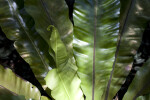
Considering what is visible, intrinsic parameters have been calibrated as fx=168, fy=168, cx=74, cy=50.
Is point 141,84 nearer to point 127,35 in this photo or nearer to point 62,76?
point 127,35

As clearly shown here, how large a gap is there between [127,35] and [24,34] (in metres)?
0.43

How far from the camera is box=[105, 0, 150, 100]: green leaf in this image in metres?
0.67

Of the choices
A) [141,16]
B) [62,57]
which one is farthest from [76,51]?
[141,16]

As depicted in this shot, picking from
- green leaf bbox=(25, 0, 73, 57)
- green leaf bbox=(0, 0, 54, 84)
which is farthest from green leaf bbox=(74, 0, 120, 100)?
green leaf bbox=(0, 0, 54, 84)

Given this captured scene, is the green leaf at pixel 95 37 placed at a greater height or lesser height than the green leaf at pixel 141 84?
greater

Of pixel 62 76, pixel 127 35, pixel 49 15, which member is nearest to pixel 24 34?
pixel 49 15

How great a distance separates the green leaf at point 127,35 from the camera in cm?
67

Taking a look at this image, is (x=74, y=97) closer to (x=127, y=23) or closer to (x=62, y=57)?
(x=62, y=57)

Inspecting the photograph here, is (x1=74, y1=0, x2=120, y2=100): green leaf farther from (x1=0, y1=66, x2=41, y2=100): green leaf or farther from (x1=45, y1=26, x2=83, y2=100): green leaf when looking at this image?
(x1=0, y1=66, x2=41, y2=100): green leaf

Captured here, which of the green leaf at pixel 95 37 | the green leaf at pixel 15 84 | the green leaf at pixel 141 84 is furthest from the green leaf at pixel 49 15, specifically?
the green leaf at pixel 141 84

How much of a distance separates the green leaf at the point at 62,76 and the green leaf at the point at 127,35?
169mm

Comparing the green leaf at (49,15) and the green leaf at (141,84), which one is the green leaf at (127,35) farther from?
the green leaf at (49,15)

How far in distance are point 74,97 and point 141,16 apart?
1.41ft

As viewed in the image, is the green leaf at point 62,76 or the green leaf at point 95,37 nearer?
the green leaf at point 62,76
